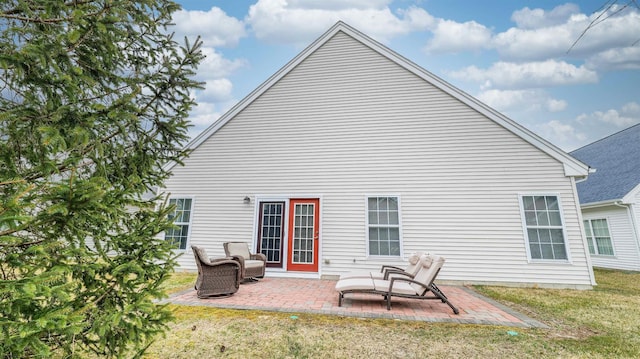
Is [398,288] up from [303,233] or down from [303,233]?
down

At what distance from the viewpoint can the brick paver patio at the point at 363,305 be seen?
4070 mm

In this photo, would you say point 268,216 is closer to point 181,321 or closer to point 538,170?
point 181,321

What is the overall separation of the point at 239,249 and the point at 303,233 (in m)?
1.88

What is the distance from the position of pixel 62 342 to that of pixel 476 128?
8.98 m

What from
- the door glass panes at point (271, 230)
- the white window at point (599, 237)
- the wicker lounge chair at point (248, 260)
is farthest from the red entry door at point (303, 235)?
the white window at point (599, 237)

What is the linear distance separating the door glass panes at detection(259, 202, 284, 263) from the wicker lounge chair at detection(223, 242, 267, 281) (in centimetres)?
57

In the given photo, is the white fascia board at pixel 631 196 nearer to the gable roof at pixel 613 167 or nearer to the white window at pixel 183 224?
the gable roof at pixel 613 167

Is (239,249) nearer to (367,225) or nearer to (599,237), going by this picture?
(367,225)

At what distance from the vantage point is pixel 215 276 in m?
5.12

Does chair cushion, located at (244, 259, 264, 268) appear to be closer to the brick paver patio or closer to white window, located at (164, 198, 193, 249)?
the brick paver patio

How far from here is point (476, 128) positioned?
295 inches

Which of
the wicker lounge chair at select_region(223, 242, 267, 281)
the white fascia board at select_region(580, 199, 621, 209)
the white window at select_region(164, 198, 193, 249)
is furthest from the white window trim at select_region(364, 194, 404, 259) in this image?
the white fascia board at select_region(580, 199, 621, 209)

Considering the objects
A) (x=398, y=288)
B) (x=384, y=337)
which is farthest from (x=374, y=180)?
(x=384, y=337)

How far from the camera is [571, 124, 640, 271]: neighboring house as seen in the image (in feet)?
30.5
